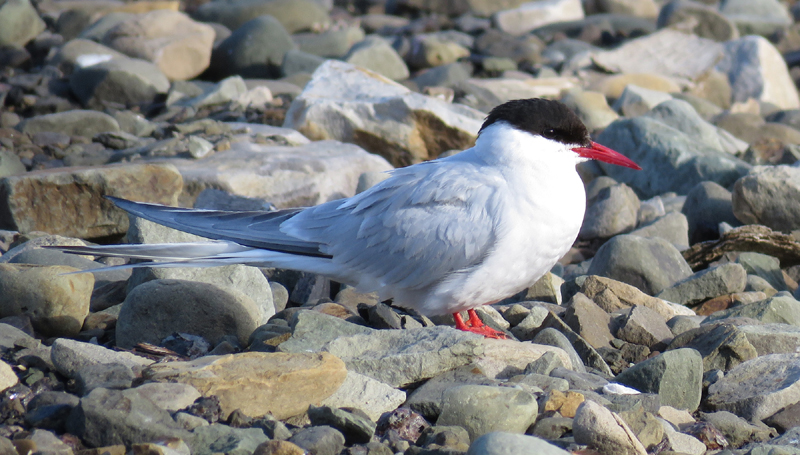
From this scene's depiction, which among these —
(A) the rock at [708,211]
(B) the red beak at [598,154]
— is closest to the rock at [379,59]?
(A) the rock at [708,211]

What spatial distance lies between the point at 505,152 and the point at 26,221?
3248mm

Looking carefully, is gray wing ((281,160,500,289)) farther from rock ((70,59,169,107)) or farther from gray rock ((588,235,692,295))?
rock ((70,59,169,107))

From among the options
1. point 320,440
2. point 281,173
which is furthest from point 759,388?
point 281,173

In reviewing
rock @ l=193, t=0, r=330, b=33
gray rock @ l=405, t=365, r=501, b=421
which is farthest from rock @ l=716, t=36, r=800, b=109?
gray rock @ l=405, t=365, r=501, b=421

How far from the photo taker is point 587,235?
597cm

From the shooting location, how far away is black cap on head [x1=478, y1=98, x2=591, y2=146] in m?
3.79

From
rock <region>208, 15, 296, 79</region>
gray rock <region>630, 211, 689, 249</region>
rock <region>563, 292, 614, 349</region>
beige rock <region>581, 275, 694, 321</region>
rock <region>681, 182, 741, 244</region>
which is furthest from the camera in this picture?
rock <region>208, 15, 296, 79</region>

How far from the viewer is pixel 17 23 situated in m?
10.9

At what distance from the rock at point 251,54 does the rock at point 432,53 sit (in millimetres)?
1827

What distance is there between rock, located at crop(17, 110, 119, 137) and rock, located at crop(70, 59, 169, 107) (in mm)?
1225

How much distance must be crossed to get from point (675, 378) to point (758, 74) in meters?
8.77

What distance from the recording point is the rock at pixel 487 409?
2.75m

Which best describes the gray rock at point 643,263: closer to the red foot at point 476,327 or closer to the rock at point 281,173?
the red foot at point 476,327

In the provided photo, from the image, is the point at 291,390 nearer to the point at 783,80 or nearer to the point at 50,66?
the point at 50,66
